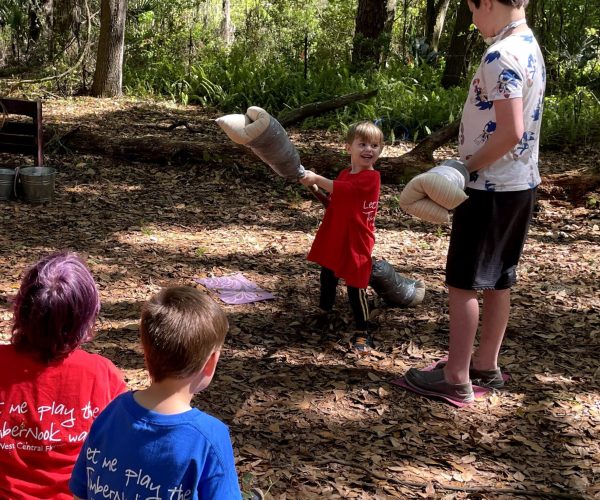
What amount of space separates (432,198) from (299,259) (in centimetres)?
269

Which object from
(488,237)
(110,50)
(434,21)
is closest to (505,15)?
(488,237)

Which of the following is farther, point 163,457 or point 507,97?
point 507,97

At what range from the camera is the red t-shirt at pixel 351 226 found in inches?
164

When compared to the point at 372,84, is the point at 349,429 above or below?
below

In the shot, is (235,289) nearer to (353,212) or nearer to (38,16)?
(353,212)

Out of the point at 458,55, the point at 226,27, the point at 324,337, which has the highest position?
the point at 226,27

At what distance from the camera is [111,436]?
5.53 feet

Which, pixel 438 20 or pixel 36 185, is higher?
pixel 438 20

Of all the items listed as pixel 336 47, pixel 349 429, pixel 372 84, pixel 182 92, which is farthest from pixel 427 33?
pixel 349 429

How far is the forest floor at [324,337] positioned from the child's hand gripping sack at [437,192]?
3.44 feet

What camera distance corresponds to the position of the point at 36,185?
6.93m

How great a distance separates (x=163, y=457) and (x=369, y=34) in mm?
12141

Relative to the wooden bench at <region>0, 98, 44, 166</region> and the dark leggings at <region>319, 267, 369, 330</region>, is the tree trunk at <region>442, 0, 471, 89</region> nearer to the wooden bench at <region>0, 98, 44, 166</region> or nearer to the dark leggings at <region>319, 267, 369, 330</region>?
the wooden bench at <region>0, 98, 44, 166</region>

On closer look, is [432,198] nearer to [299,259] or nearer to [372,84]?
[299,259]
